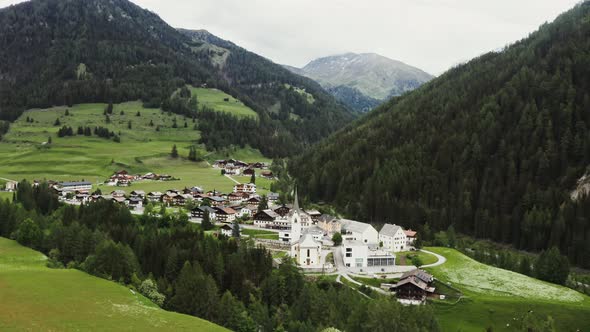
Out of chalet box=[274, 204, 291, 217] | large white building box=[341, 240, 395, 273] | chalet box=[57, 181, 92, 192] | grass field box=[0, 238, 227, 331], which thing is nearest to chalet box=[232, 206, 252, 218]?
chalet box=[274, 204, 291, 217]

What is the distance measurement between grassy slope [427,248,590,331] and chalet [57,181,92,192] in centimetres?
11509

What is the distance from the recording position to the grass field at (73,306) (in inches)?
1734

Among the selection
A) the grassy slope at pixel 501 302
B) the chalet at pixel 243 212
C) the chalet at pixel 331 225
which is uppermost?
the chalet at pixel 243 212

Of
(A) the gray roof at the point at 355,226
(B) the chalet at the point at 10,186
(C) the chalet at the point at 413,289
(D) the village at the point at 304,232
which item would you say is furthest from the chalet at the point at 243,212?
(B) the chalet at the point at 10,186

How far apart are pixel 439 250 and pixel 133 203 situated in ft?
266

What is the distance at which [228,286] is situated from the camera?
249ft

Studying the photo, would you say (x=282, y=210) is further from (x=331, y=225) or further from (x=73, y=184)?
(x=73, y=184)

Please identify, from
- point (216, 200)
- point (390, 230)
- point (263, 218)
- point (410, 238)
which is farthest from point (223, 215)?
point (410, 238)

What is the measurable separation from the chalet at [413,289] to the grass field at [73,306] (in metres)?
39.9

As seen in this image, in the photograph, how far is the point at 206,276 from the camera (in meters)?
69.4

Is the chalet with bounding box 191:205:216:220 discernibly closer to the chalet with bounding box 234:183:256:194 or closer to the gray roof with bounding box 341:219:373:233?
the gray roof with bounding box 341:219:373:233

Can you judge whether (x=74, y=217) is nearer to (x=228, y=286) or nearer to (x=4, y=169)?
(x=228, y=286)

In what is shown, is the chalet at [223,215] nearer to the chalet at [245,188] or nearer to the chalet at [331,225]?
the chalet at [331,225]

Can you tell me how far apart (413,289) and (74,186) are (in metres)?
121
